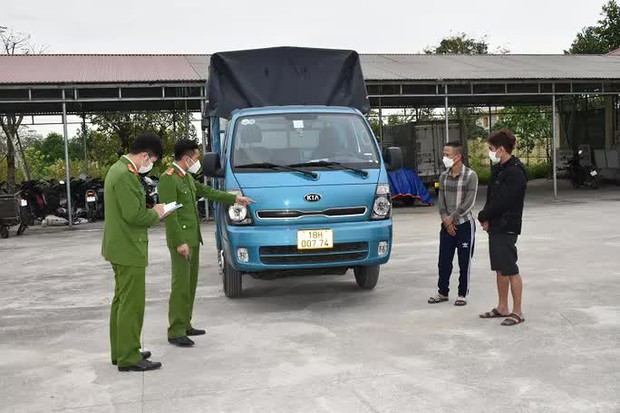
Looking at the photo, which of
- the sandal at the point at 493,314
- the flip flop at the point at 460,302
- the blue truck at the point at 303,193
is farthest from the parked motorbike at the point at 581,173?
the sandal at the point at 493,314

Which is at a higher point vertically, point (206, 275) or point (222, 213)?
point (222, 213)

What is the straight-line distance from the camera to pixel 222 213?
7273mm

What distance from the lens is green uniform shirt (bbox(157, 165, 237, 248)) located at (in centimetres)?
546

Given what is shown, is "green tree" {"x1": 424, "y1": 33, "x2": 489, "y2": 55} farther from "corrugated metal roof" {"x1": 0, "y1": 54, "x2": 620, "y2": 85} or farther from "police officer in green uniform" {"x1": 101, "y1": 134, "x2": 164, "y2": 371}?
"police officer in green uniform" {"x1": 101, "y1": 134, "x2": 164, "y2": 371}

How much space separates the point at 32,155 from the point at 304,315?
108 ft

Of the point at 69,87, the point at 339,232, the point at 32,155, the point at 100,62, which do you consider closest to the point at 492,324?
the point at 339,232

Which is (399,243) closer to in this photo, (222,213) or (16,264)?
(222,213)

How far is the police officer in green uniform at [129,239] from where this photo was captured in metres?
4.78

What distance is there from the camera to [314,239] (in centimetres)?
644

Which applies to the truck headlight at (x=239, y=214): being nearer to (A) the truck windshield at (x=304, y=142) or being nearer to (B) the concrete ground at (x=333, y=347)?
(A) the truck windshield at (x=304, y=142)

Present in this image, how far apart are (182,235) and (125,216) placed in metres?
0.79

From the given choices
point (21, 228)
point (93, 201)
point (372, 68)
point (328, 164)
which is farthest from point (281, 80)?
point (372, 68)

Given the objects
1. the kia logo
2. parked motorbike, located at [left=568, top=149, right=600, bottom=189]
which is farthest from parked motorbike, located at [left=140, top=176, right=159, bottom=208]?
parked motorbike, located at [left=568, top=149, right=600, bottom=189]

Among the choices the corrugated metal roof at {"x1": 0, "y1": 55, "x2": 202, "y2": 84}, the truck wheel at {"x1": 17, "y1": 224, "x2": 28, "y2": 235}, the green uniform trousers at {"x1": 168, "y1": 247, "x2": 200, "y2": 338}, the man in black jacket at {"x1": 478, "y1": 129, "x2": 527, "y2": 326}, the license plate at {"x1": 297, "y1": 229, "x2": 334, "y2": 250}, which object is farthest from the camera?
the corrugated metal roof at {"x1": 0, "y1": 55, "x2": 202, "y2": 84}
